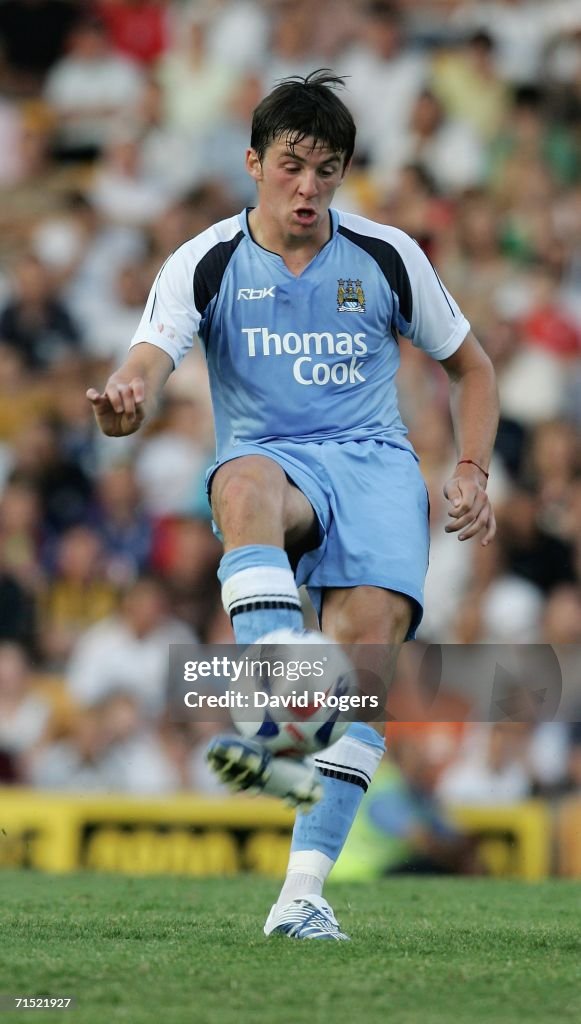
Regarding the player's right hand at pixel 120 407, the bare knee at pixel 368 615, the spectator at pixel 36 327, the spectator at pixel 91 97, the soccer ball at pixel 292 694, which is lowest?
the soccer ball at pixel 292 694

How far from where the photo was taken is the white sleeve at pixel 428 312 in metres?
5.37

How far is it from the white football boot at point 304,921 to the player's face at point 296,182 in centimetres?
208

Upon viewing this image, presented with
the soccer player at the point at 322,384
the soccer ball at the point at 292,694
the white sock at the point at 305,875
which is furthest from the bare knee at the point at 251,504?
the white sock at the point at 305,875

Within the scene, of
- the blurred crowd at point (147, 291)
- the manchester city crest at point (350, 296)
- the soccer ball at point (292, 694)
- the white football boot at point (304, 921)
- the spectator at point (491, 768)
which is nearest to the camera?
the soccer ball at point (292, 694)

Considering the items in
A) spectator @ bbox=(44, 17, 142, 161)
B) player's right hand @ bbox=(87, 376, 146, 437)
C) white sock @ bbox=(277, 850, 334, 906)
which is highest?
spectator @ bbox=(44, 17, 142, 161)

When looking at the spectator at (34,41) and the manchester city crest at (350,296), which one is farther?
the spectator at (34,41)

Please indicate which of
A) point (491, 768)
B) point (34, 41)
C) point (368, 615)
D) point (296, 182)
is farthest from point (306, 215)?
point (34, 41)

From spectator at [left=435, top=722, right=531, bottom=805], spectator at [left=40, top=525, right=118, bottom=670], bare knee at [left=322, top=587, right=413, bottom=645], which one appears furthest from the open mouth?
spectator at [left=40, top=525, right=118, bottom=670]

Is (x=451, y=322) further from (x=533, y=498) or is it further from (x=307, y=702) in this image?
(x=533, y=498)

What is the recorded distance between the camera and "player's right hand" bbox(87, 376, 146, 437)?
4.56 metres

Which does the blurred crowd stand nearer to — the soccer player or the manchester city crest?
the soccer player

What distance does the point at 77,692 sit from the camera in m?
10.8

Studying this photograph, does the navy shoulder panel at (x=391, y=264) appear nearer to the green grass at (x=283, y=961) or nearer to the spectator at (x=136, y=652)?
the green grass at (x=283, y=961)

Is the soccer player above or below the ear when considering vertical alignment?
below
